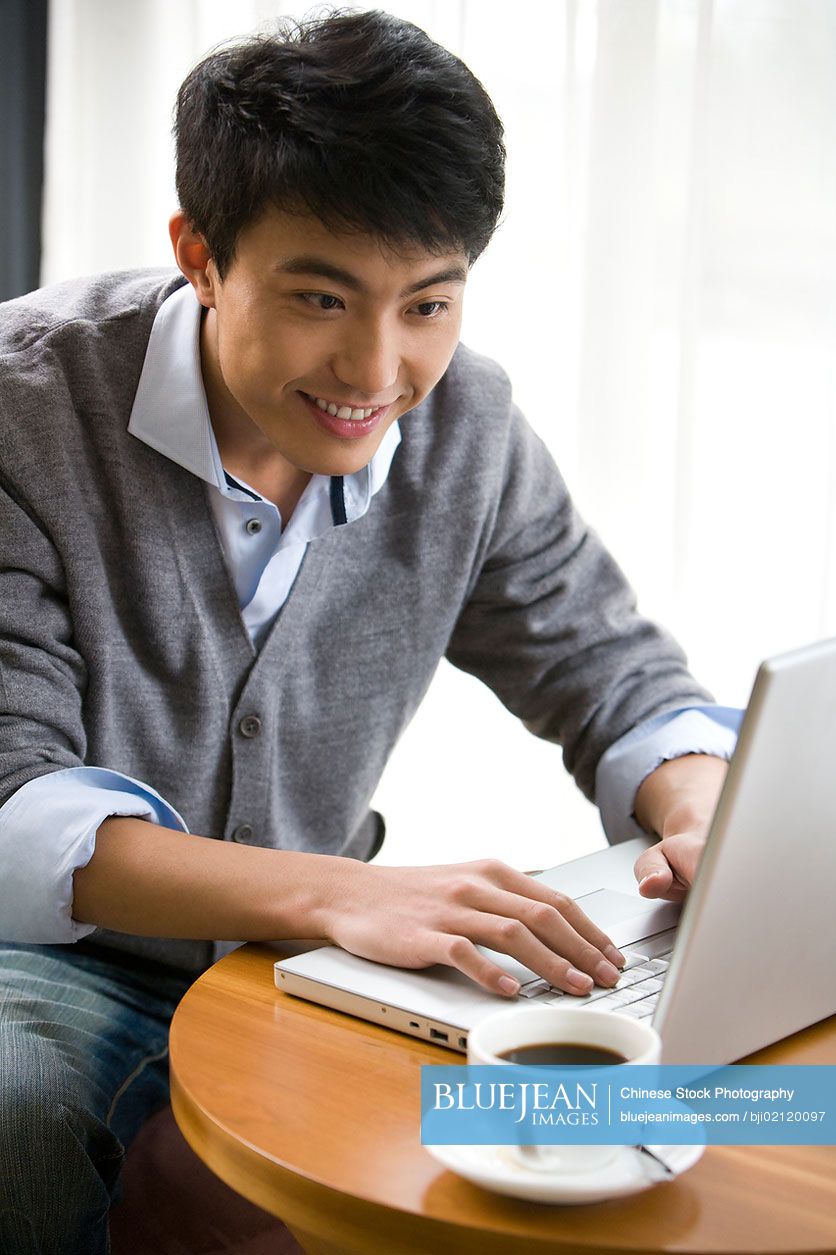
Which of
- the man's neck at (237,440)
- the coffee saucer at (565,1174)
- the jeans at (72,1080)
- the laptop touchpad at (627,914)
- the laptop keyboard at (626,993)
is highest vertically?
the man's neck at (237,440)

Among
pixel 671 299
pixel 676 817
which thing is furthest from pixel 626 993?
pixel 671 299

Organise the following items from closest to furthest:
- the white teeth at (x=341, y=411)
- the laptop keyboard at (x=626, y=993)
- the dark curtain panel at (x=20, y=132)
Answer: the laptop keyboard at (x=626, y=993), the white teeth at (x=341, y=411), the dark curtain panel at (x=20, y=132)

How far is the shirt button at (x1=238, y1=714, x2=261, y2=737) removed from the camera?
1.38m

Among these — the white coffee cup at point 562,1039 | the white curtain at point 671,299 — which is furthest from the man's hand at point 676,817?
the white curtain at point 671,299

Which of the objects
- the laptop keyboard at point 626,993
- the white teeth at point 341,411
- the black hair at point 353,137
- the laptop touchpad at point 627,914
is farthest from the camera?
the white teeth at point 341,411

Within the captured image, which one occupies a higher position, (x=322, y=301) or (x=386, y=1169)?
(x=322, y=301)

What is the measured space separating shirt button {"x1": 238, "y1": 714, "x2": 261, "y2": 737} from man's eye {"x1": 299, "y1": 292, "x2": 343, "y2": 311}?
44 cm

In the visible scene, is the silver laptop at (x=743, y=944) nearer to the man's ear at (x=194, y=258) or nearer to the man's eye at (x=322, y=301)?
the man's eye at (x=322, y=301)

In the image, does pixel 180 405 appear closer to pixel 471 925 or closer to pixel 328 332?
pixel 328 332

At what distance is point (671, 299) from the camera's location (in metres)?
2.12

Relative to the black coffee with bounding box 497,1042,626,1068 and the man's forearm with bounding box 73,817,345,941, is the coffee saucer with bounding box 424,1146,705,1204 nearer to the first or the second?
the black coffee with bounding box 497,1042,626,1068

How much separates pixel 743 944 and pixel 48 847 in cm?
59

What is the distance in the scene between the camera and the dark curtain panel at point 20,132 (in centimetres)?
246

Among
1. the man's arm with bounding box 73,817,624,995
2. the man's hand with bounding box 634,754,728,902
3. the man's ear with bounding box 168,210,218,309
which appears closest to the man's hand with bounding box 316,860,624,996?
the man's arm with bounding box 73,817,624,995
